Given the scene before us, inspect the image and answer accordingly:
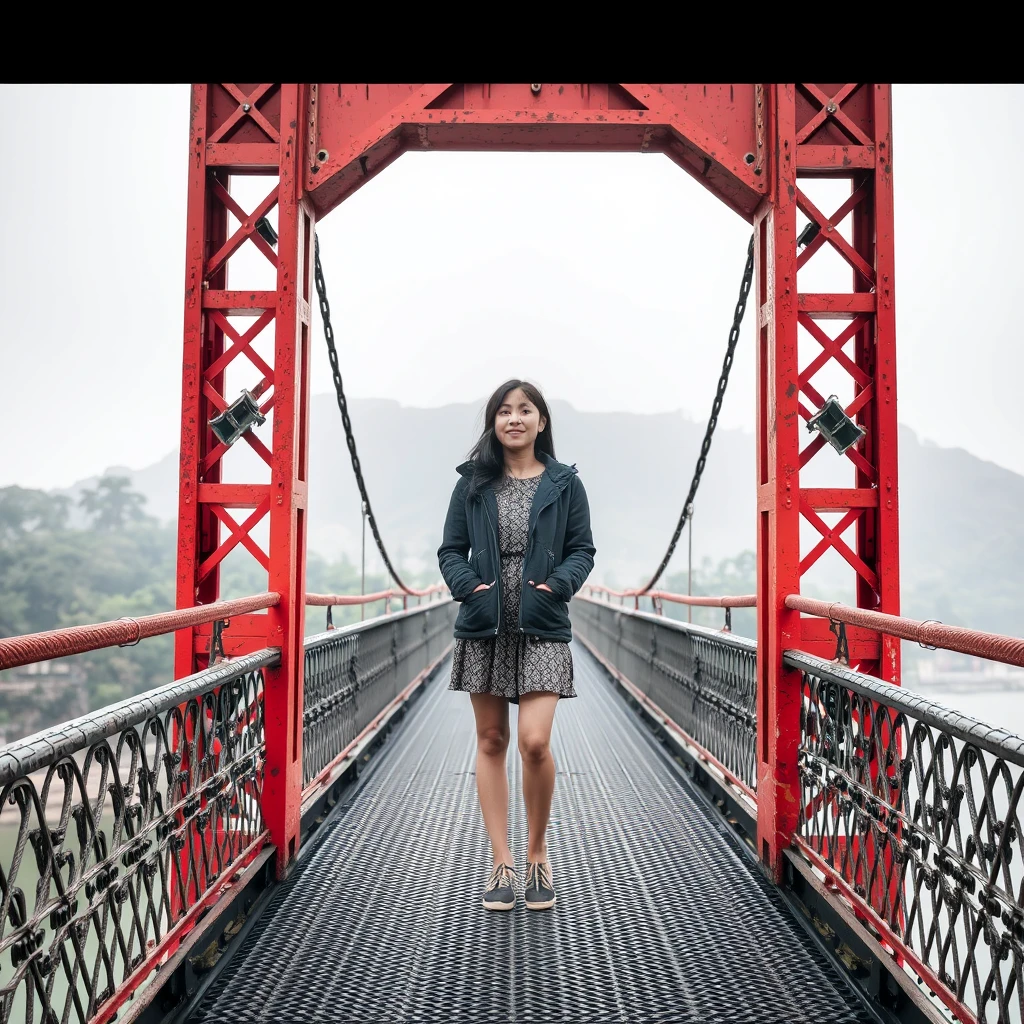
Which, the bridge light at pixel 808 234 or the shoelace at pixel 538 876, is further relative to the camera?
the bridge light at pixel 808 234

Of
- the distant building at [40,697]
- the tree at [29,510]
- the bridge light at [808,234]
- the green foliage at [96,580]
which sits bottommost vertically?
the distant building at [40,697]

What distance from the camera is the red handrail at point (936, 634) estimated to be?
1.75 m

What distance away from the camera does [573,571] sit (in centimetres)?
297

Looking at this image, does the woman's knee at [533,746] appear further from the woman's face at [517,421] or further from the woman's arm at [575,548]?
the woman's face at [517,421]

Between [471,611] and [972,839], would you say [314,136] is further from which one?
[972,839]

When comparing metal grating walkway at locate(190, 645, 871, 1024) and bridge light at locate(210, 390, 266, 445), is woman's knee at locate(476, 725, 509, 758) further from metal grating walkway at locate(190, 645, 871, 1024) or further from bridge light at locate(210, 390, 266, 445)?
bridge light at locate(210, 390, 266, 445)

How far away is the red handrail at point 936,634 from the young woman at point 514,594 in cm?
80

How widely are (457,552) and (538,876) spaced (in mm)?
1119

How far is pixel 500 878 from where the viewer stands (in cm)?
309

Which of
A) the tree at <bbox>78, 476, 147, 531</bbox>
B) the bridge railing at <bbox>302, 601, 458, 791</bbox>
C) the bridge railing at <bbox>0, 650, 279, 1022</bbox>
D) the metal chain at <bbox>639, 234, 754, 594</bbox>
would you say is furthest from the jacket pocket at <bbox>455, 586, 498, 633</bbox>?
the tree at <bbox>78, 476, 147, 531</bbox>

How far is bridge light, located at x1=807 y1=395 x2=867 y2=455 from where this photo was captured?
3492mm

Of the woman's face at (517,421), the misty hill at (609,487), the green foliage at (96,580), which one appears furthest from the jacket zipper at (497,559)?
the misty hill at (609,487)

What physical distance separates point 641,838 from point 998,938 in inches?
86.9
